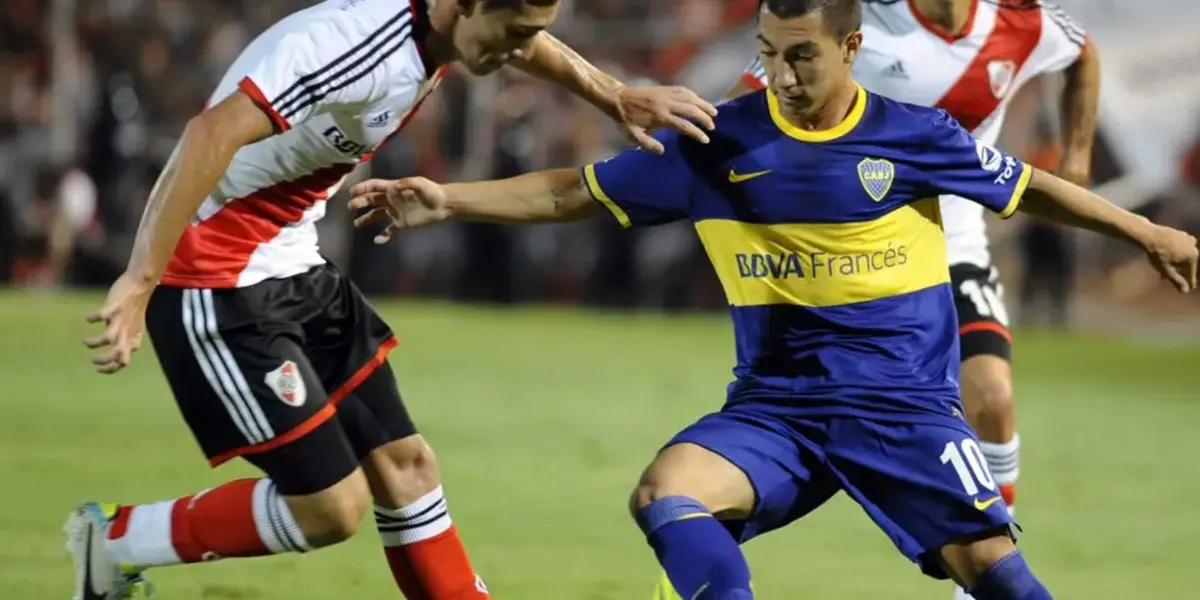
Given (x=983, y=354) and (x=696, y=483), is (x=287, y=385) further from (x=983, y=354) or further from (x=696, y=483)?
(x=983, y=354)

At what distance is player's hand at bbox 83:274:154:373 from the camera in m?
4.51


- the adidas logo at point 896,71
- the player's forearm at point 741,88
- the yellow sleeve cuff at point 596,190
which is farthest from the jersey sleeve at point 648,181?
the adidas logo at point 896,71

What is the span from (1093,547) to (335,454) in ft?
12.7

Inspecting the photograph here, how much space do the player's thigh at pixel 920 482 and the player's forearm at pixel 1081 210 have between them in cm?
68

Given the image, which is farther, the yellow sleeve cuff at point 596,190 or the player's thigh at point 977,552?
the yellow sleeve cuff at point 596,190

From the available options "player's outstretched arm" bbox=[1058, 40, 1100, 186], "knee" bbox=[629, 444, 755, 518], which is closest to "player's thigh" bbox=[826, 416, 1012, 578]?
"knee" bbox=[629, 444, 755, 518]

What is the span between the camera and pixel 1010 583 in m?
4.86

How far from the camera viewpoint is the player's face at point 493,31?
4.84 metres

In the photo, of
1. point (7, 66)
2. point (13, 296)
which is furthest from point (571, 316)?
point (7, 66)

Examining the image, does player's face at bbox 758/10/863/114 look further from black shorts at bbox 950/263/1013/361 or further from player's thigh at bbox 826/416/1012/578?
black shorts at bbox 950/263/1013/361

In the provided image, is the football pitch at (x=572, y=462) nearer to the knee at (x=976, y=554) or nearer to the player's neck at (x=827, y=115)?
the knee at (x=976, y=554)

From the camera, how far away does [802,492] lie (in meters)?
5.03

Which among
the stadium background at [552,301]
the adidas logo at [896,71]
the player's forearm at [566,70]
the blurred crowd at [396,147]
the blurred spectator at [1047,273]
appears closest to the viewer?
the player's forearm at [566,70]

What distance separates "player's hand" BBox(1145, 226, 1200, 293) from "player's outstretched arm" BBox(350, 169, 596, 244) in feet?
5.14
